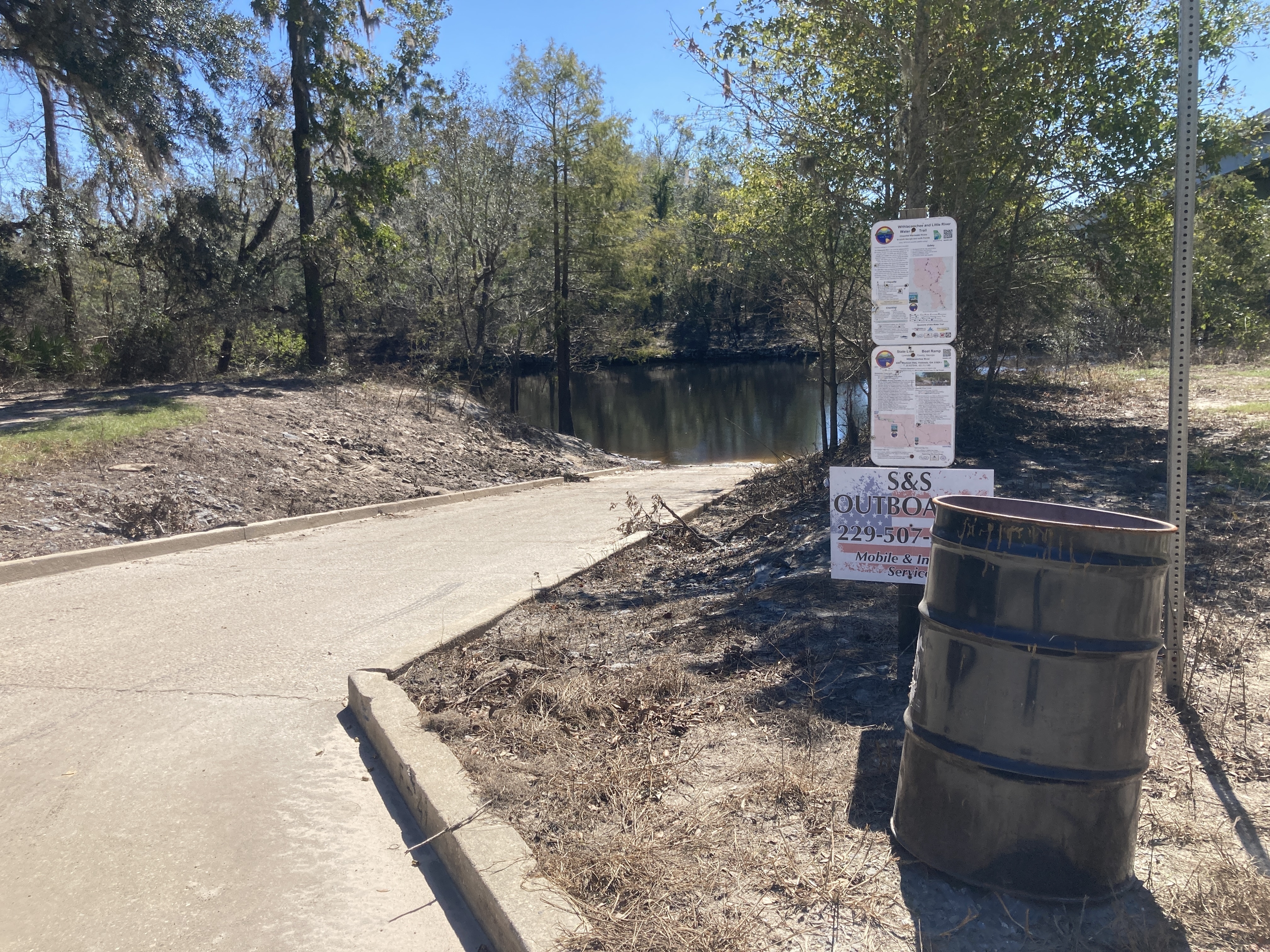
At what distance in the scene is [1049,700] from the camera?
108 inches

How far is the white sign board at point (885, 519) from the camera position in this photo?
4.86m

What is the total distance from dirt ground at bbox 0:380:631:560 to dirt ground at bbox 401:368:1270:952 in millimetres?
5497

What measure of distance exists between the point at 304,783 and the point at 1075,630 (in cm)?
331

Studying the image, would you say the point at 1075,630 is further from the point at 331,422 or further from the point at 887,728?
the point at 331,422

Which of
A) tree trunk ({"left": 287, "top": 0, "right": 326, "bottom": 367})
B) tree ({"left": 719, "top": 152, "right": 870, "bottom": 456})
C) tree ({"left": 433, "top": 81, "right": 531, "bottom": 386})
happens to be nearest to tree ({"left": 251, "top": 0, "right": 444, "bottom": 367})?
tree trunk ({"left": 287, "top": 0, "right": 326, "bottom": 367})

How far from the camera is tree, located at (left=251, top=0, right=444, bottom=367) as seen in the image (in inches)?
774

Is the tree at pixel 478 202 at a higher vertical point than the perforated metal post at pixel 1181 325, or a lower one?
higher

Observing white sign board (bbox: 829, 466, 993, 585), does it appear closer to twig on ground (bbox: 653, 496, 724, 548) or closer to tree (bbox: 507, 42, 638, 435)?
twig on ground (bbox: 653, 496, 724, 548)

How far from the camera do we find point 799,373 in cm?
5422

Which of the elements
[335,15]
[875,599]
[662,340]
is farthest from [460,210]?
[662,340]

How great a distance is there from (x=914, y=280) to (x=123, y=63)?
16270 millimetres

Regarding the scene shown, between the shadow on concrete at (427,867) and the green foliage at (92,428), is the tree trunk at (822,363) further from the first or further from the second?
the shadow on concrete at (427,867)

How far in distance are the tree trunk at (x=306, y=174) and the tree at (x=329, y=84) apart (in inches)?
0.6

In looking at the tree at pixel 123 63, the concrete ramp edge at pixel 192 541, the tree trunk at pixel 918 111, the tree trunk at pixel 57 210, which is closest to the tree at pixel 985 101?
the tree trunk at pixel 918 111
